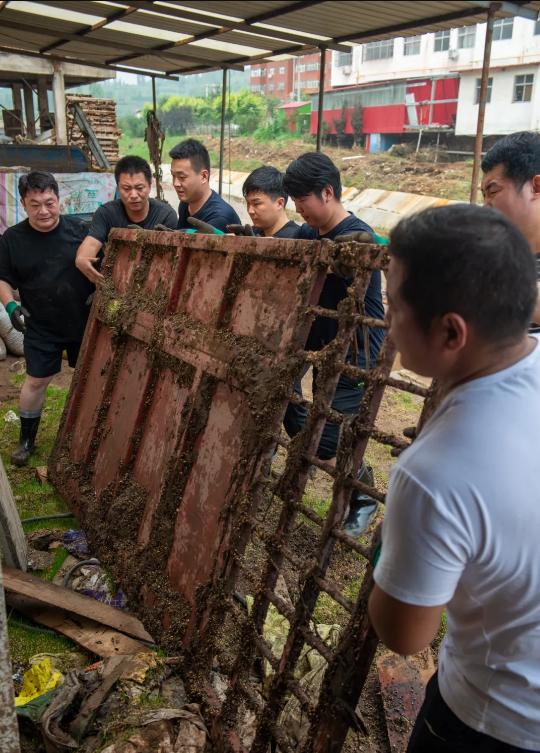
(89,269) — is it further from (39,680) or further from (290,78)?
(290,78)

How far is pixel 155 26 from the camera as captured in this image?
271 inches

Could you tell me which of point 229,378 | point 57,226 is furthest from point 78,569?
point 57,226

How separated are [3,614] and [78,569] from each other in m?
1.91

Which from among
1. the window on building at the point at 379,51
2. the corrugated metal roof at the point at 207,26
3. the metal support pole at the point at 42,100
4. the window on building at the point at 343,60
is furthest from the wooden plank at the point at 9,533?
the window on building at the point at 343,60

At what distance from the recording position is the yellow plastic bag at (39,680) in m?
2.67

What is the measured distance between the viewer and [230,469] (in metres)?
2.68

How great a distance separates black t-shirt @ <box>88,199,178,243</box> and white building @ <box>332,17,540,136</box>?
25.7 m

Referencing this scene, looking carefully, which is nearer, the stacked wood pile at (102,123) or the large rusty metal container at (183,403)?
the large rusty metal container at (183,403)

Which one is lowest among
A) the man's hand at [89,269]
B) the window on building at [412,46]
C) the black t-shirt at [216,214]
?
the man's hand at [89,269]

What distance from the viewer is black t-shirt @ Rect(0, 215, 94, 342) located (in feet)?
15.7

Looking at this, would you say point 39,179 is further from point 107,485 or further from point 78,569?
point 78,569

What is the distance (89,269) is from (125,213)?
62 centimetres

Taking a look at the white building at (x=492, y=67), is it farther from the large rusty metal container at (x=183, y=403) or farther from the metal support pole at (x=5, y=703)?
the metal support pole at (x=5, y=703)

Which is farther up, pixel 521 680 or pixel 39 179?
pixel 39 179
